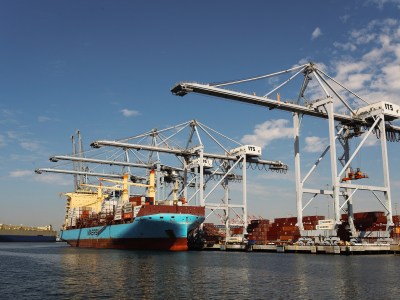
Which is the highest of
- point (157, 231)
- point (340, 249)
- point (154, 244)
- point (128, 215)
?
point (128, 215)

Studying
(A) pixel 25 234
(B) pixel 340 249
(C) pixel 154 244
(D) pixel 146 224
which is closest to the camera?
(B) pixel 340 249

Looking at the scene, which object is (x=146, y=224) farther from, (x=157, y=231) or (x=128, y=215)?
(x=128, y=215)

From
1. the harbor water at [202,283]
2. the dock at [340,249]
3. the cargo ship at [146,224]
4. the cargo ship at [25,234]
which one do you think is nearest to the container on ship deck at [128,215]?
the cargo ship at [146,224]

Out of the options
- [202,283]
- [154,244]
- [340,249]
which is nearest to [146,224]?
[154,244]

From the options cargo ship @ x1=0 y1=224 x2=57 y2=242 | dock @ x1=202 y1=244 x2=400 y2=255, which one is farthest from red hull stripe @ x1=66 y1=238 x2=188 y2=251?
cargo ship @ x1=0 y1=224 x2=57 y2=242

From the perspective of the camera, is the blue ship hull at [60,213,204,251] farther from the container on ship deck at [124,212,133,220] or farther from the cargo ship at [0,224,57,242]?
the cargo ship at [0,224,57,242]

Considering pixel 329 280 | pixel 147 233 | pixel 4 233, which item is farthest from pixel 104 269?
pixel 4 233

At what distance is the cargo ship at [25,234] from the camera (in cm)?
13650

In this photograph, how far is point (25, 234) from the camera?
145 meters

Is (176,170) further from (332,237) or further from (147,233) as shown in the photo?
(332,237)

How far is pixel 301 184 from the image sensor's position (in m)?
46.9

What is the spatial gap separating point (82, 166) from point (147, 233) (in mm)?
53176

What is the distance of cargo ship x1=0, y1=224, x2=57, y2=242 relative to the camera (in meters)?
136

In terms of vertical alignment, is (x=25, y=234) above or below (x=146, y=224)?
below
